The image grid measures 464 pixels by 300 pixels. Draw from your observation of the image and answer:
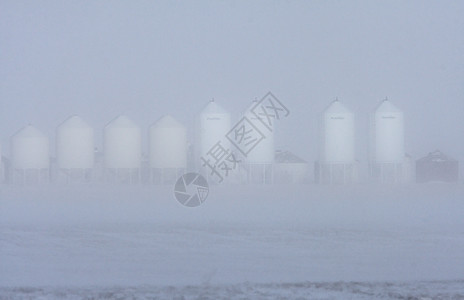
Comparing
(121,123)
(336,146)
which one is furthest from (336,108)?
(121,123)

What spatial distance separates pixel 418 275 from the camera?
24.3ft

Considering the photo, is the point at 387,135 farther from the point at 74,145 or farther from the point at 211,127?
the point at 74,145

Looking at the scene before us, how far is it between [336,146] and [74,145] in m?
8.05

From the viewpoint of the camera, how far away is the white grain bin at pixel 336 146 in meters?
17.1

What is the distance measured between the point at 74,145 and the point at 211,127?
4.31 m

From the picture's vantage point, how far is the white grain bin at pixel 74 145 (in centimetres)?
1661

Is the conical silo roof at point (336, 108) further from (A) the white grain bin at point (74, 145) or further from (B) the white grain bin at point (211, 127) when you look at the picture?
(A) the white grain bin at point (74, 145)

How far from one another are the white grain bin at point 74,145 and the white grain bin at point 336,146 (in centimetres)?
711

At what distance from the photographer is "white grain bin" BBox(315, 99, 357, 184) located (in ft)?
56.0

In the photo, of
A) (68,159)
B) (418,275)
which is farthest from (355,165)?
(418,275)

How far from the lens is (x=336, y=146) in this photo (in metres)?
17.3

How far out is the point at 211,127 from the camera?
16.4 meters

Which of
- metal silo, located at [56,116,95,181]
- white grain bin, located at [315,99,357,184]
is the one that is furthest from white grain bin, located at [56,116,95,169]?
white grain bin, located at [315,99,357,184]

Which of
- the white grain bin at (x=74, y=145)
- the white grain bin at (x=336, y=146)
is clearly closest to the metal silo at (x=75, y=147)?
the white grain bin at (x=74, y=145)
